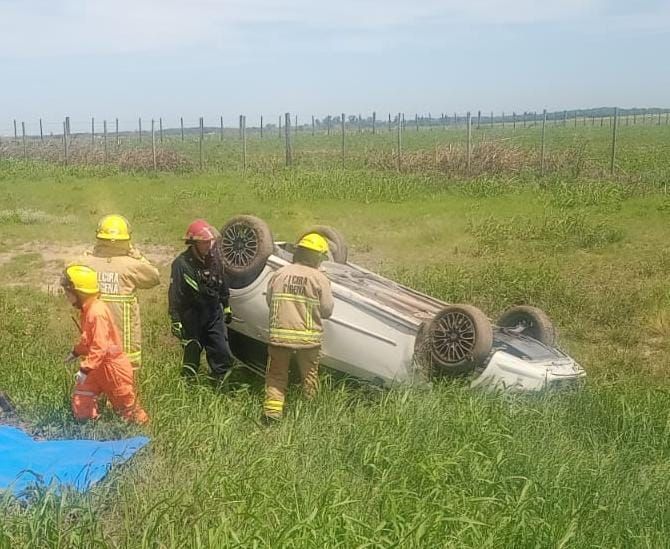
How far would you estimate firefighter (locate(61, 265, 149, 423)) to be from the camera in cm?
496

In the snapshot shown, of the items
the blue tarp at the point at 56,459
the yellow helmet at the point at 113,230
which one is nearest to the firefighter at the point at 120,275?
the yellow helmet at the point at 113,230

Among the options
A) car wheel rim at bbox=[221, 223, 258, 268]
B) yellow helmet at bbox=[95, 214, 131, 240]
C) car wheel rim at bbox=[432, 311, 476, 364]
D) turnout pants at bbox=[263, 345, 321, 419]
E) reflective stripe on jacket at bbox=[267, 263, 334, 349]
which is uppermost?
yellow helmet at bbox=[95, 214, 131, 240]

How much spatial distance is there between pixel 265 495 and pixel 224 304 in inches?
108

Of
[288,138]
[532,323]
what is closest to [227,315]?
[532,323]

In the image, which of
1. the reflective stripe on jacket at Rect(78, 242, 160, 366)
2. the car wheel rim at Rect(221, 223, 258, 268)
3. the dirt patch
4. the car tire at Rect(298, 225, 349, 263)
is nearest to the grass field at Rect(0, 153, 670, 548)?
the dirt patch

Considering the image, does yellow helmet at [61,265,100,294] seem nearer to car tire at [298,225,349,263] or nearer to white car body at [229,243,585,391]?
white car body at [229,243,585,391]

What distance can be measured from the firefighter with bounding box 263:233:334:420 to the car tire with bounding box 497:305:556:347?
1.89 m

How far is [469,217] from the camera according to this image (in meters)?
13.6

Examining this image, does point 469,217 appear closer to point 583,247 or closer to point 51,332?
point 583,247

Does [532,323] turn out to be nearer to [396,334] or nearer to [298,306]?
[396,334]

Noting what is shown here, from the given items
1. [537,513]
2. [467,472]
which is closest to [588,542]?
[537,513]

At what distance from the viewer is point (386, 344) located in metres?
6.00

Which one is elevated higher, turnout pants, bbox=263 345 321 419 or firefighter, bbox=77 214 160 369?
firefighter, bbox=77 214 160 369

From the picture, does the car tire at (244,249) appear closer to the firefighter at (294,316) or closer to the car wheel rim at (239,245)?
the car wheel rim at (239,245)
